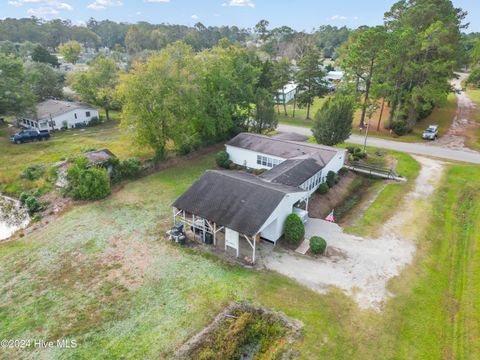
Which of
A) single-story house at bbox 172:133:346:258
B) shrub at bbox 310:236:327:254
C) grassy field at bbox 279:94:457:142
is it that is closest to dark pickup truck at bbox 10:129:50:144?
single-story house at bbox 172:133:346:258

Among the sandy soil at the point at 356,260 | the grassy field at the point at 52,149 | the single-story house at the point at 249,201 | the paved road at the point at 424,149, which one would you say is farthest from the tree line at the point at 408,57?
the grassy field at the point at 52,149

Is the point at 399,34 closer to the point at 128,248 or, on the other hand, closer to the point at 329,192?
the point at 329,192

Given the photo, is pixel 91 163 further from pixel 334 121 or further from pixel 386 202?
pixel 386 202

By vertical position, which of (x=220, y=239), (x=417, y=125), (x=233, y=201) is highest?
(x=417, y=125)

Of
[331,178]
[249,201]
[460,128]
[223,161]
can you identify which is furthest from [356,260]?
[460,128]

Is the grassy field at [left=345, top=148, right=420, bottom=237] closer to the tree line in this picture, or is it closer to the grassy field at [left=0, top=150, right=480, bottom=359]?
the grassy field at [left=0, top=150, right=480, bottom=359]
